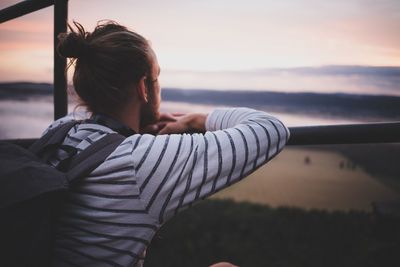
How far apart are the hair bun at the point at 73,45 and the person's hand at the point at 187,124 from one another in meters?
0.37

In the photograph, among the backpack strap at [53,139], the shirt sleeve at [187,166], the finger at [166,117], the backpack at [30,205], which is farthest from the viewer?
the finger at [166,117]

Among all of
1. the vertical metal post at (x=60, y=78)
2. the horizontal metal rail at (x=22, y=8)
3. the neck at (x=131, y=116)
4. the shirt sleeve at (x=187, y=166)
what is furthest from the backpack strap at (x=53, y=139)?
the horizontal metal rail at (x=22, y=8)

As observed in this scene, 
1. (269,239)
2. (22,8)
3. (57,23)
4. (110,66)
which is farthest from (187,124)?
(269,239)

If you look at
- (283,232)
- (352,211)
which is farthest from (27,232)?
(283,232)

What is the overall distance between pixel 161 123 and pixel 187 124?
0.11 m

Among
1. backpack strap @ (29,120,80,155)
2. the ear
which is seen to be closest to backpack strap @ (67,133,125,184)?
backpack strap @ (29,120,80,155)

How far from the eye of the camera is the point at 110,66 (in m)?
1.12

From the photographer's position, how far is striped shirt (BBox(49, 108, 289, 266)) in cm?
Result: 91

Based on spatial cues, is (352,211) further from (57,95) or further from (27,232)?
(27,232)

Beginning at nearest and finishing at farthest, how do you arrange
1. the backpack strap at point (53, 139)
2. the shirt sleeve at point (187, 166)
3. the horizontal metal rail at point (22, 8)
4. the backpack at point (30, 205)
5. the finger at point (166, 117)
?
the backpack at point (30, 205) → the shirt sleeve at point (187, 166) → the backpack strap at point (53, 139) → the finger at point (166, 117) → the horizontal metal rail at point (22, 8)

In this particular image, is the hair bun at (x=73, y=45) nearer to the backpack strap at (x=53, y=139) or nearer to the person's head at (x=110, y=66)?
the person's head at (x=110, y=66)

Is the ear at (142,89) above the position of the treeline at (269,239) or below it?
above

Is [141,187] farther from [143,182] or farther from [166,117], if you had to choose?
[166,117]

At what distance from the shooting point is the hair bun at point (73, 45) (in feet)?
3.65
